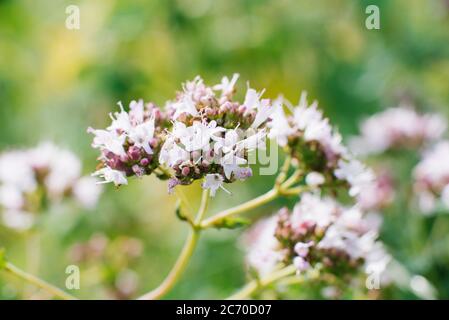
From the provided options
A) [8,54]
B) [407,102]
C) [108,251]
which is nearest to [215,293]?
[108,251]

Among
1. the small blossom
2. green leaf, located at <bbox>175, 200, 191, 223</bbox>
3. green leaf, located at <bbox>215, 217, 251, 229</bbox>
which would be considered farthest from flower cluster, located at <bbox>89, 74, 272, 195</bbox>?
the small blossom

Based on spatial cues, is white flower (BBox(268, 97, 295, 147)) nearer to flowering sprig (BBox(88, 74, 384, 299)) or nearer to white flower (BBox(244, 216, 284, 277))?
flowering sprig (BBox(88, 74, 384, 299))

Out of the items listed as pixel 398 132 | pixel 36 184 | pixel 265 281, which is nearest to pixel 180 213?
pixel 265 281

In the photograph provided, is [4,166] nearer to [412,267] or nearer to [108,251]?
[108,251]

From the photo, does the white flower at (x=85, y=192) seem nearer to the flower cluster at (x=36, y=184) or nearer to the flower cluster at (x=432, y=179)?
the flower cluster at (x=36, y=184)

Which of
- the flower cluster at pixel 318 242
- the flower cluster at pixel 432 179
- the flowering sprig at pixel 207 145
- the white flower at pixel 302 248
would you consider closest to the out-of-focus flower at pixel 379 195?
the flower cluster at pixel 432 179
